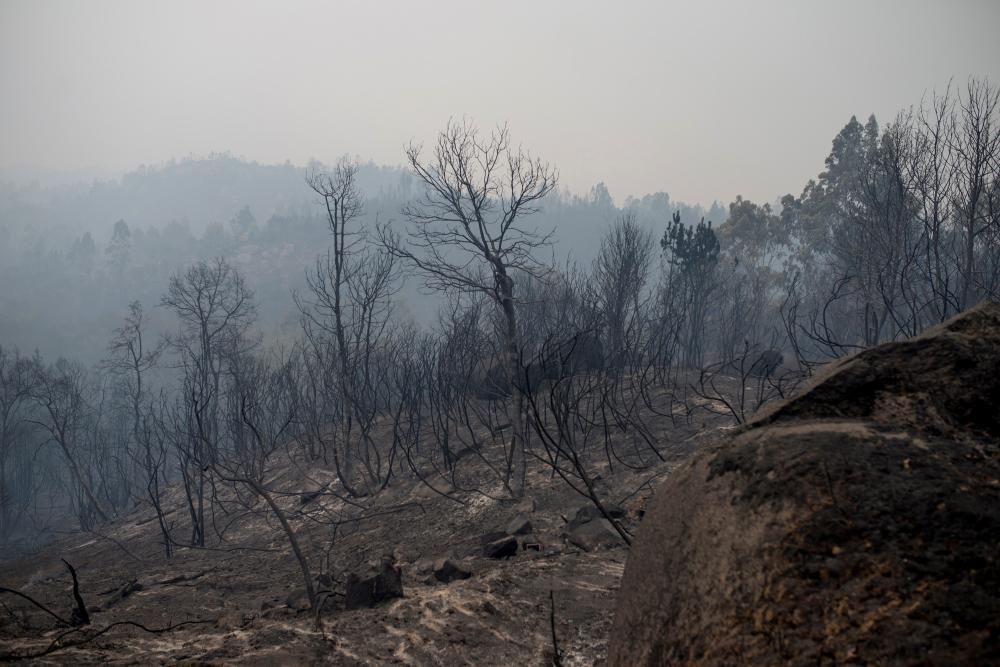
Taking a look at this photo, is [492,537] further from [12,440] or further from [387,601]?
[12,440]

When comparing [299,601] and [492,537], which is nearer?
[299,601]

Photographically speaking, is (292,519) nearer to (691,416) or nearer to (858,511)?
(691,416)

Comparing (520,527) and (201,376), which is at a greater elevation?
(201,376)

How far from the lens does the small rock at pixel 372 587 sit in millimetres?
4258

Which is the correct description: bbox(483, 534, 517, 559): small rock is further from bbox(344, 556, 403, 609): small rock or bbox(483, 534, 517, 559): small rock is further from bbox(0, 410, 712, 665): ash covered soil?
bbox(344, 556, 403, 609): small rock

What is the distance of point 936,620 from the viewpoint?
1216 mm

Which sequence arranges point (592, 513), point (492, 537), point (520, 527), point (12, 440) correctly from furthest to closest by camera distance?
1. point (12, 440)
2. point (520, 527)
3. point (492, 537)
4. point (592, 513)

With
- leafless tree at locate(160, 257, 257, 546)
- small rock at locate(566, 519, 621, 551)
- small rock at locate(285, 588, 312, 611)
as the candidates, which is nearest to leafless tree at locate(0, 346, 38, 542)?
leafless tree at locate(160, 257, 257, 546)

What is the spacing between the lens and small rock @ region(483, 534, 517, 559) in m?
5.67

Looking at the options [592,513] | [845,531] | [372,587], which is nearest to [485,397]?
[592,513]

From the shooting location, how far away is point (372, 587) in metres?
4.30

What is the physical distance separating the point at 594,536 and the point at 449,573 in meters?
1.38

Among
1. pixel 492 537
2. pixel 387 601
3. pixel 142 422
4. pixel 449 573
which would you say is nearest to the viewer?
pixel 387 601

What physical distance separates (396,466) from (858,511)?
1147 cm
